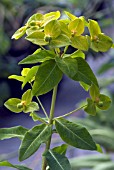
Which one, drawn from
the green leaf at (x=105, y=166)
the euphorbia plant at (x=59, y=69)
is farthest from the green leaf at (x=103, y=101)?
the green leaf at (x=105, y=166)

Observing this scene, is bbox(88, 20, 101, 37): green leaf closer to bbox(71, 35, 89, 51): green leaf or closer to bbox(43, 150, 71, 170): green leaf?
bbox(71, 35, 89, 51): green leaf

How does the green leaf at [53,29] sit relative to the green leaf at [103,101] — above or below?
above

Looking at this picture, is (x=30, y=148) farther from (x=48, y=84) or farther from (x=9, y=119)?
(x=9, y=119)

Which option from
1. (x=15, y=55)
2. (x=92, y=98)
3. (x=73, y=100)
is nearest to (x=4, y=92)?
(x=15, y=55)

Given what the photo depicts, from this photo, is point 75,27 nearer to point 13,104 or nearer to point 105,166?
point 13,104

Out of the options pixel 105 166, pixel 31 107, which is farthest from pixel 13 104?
pixel 105 166

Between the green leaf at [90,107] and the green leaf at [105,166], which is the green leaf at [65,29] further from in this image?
the green leaf at [105,166]
